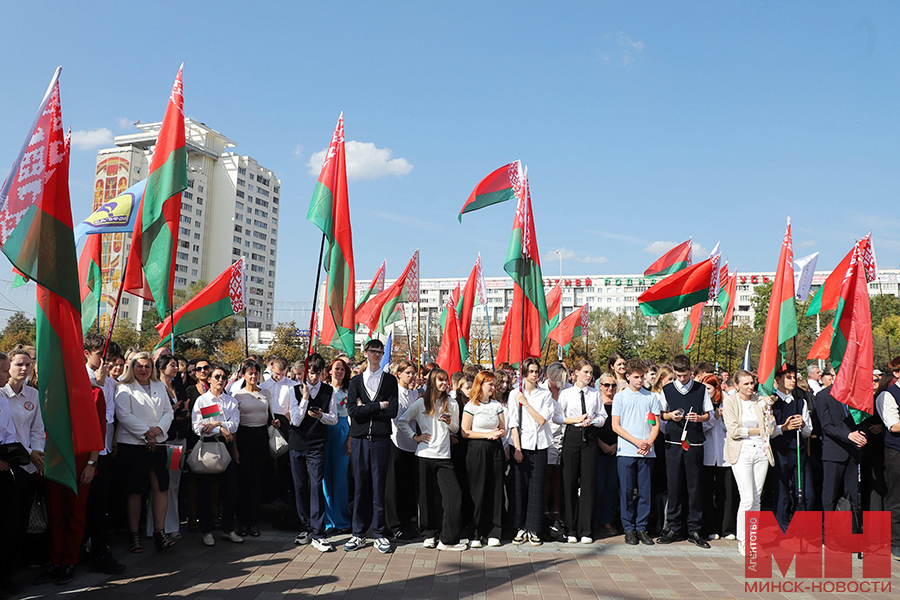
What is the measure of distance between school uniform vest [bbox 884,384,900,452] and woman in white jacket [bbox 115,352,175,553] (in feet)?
26.0

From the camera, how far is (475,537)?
25.3 ft

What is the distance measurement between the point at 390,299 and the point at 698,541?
1081cm

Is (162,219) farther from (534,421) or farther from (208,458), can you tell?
(534,421)

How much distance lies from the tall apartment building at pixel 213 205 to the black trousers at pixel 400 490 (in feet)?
310

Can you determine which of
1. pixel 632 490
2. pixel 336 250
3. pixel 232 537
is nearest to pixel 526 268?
pixel 336 250

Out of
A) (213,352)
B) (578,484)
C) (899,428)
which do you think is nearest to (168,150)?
(578,484)

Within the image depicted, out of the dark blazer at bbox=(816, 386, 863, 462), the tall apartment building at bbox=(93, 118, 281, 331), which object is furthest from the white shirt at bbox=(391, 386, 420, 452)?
the tall apartment building at bbox=(93, 118, 281, 331)

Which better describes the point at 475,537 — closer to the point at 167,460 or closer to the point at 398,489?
the point at 398,489

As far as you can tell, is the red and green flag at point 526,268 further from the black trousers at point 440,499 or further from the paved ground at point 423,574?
the paved ground at point 423,574

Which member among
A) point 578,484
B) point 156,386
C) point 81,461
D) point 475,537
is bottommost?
point 475,537

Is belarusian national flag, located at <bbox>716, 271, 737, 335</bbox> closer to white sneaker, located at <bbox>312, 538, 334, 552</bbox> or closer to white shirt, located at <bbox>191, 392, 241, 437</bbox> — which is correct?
white sneaker, located at <bbox>312, 538, 334, 552</bbox>

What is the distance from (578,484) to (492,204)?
13.6 ft

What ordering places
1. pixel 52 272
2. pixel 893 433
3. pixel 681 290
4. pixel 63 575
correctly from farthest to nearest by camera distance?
pixel 681 290, pixel 893 433, pixel 63 575, pixel 52 272

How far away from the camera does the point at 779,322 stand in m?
8.55
